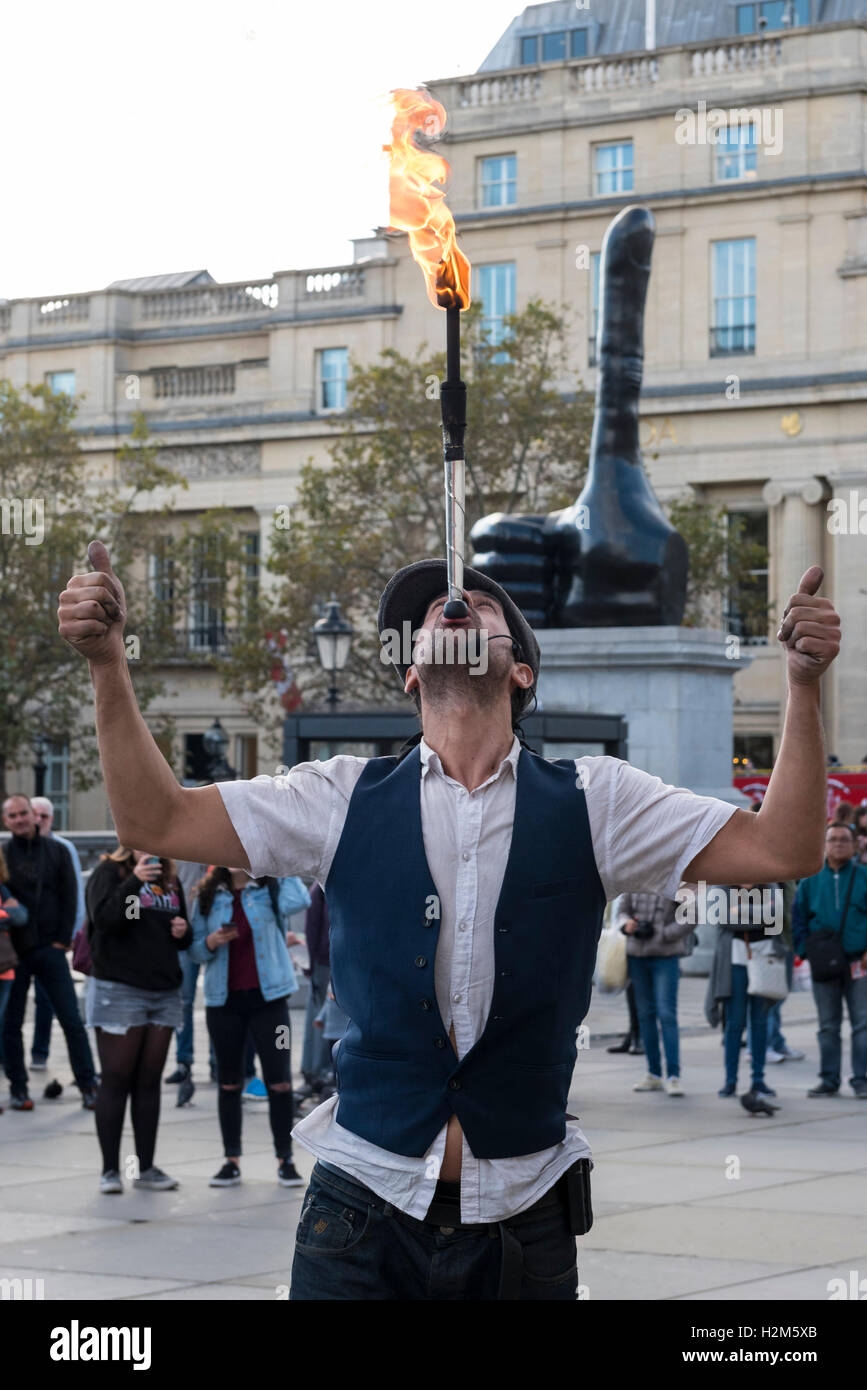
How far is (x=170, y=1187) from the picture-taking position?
31.9 ft

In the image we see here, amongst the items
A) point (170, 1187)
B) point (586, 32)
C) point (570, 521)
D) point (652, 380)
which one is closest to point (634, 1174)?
point (170, 1187)

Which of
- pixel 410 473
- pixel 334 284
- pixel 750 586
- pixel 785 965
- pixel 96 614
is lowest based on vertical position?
pixel 785 965

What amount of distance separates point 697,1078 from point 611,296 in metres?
9.97

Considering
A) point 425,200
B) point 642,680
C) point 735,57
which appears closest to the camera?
point 425,200

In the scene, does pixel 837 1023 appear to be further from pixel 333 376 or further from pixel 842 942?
pixel 333 376

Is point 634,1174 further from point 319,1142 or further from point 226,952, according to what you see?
→ point 319,1142

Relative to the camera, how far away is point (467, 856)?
3676mm

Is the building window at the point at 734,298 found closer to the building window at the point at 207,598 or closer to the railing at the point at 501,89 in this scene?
the railing at the point at 501,89

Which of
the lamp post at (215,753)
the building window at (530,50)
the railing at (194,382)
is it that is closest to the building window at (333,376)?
the railing at (194,382)

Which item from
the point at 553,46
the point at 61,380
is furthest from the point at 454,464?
the point at 553,46

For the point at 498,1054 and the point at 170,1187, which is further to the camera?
the point at 170,1187

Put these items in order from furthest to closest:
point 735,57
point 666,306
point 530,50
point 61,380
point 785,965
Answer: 1. point 530,50
2. point 61,380
3. point 666,306
4. point 735,57
5. point 785,965

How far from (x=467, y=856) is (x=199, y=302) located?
2064 inches
